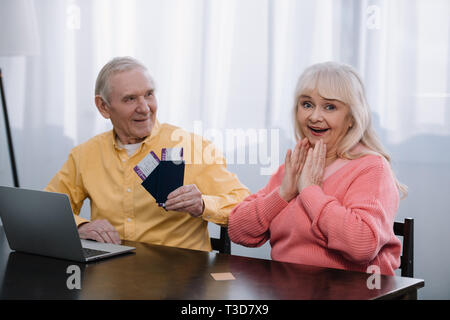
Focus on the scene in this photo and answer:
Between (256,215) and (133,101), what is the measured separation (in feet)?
2.12

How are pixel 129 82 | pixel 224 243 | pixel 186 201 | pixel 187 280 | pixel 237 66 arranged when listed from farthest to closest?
1. pixel 237 66
2. pixel 129 82
3. pixel 224 243
4. pixel 186 201
5. pixel 187 280

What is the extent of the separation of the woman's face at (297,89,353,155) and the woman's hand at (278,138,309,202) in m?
0.05

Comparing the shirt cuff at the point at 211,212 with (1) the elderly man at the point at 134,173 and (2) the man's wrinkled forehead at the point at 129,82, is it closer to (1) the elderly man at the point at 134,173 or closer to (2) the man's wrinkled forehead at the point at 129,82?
(1) the elderly man at the point at 134,173

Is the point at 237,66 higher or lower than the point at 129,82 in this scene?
higher

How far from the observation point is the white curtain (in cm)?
262

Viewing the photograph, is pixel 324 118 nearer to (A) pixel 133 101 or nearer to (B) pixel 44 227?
(A) pixel 133 101

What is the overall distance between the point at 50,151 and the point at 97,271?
7.70 feet

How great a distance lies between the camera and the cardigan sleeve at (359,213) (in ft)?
4.71

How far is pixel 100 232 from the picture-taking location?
175cm

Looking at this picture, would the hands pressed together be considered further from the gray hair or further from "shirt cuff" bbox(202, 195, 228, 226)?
the gray hair

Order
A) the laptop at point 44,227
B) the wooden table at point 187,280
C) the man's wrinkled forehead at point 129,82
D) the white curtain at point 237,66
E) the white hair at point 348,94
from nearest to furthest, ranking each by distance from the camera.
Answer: the wooden table at point 187,280 → the laptop at point 44,227 → the white hair at point 348,94 → the man's wrinkled forehead at point 129,82 → the white curtain at point 237,66

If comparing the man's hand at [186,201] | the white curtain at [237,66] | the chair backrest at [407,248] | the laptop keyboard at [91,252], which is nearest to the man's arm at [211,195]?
the man's hand at [186,201]

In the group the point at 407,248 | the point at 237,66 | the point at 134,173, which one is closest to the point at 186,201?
the point at 134,173

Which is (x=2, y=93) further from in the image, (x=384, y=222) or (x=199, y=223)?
(x=384, y=222)
